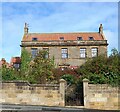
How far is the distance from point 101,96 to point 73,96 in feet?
6.56

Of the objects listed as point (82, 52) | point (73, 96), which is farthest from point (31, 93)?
point (82, 52)

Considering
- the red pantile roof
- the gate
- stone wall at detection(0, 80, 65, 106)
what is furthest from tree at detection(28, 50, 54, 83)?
the red pantile roof

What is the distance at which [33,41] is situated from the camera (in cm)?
3794

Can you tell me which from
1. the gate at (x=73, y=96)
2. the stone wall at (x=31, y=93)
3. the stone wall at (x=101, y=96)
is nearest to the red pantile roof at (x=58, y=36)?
the gate at (x=73, y=96)

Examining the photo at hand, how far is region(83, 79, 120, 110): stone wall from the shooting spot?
17375 millimetres

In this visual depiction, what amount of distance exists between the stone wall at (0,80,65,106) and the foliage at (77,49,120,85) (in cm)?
294

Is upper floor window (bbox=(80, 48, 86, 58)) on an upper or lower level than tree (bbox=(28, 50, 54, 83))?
upper

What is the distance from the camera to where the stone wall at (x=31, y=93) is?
57.1 feet

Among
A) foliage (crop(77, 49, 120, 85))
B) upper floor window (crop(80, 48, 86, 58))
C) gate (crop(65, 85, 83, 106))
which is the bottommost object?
gate (crop(65, 85, 83, 106))

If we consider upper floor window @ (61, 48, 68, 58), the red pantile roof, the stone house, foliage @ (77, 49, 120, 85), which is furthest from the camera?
the red pantile roof

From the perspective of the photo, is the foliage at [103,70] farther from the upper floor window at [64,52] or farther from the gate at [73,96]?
the upper floor window at [64,52]

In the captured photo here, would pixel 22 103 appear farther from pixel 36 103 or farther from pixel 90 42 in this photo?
pixel 90 42

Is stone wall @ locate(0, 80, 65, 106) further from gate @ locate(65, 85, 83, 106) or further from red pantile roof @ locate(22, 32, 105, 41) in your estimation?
red pantile roof @ locate(22, 32, 105, 41)

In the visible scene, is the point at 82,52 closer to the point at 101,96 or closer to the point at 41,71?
the point at 41,71
